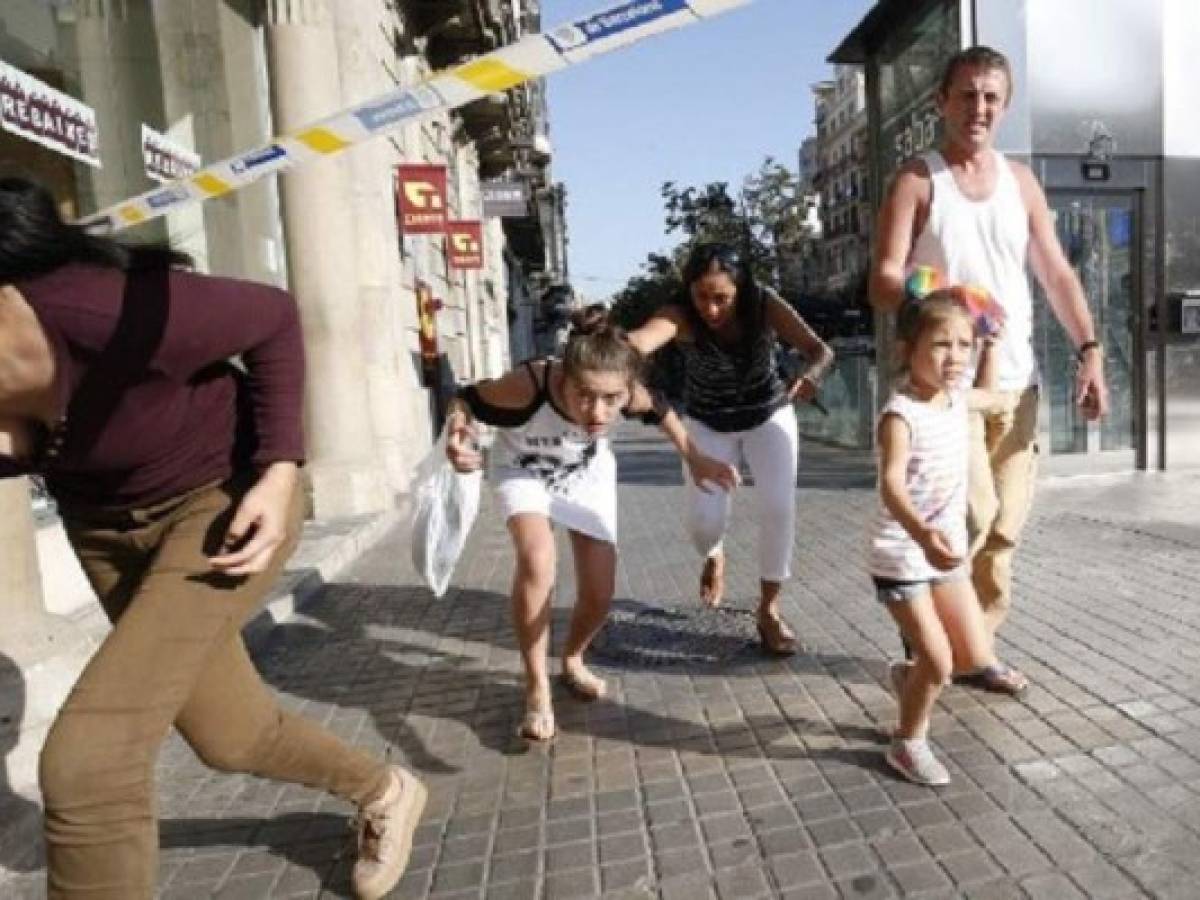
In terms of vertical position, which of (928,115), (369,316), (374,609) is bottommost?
(374,609)

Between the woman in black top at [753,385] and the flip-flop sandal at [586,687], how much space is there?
0.81m

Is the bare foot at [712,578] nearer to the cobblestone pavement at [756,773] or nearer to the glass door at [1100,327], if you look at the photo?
the cobblestone pavement at [756,773]

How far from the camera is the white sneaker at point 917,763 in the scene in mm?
2730

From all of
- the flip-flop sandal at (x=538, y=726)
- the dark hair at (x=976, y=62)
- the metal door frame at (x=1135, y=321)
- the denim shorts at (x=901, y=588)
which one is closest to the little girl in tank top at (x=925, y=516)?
the denim shorts at (x=901, y=588)

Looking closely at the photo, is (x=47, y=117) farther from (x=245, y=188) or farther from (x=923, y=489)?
(x=923, y=489)

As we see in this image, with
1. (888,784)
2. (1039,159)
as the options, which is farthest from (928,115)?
(888,784)

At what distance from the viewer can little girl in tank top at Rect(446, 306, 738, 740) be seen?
3.18m

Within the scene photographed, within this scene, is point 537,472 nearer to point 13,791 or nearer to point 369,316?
point 13,791

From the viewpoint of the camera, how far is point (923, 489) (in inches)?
110

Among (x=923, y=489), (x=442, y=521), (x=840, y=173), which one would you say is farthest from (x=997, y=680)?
(x=840, y=173)

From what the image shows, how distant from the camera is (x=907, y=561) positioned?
9.00 feet

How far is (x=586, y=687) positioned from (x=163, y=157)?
5.09 metres

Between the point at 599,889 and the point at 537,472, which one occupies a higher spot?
the point at 537,472

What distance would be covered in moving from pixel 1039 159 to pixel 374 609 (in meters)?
6.67
